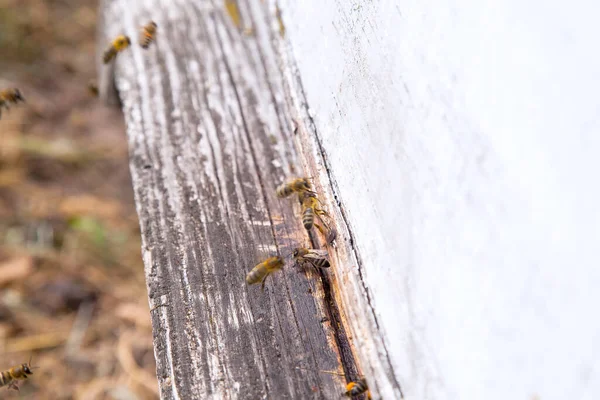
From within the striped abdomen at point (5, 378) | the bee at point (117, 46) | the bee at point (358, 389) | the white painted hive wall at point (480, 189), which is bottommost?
the bee at point (358, 389)

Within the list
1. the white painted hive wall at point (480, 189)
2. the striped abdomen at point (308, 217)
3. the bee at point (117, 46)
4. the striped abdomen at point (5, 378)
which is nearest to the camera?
the white painted hive wall at point (480, 189)

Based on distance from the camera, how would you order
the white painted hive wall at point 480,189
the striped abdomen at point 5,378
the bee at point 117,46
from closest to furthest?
the white painted hive wall at point 480,189, the striped abdomen at point 5,378, the bee at point 117,46

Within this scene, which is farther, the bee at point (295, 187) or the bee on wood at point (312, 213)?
the bee at point (295, 187)

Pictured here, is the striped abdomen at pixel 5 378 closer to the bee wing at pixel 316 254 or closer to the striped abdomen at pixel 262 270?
the striped abdomen at pixel 262 270

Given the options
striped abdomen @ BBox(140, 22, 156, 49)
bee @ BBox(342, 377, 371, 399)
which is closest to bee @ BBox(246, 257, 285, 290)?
bee @ BBox(342, 377, 371, 399)

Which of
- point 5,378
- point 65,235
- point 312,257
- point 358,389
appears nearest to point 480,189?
point 358,389

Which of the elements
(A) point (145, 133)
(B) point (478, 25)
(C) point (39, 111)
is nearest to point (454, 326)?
(B) point (478, 25)

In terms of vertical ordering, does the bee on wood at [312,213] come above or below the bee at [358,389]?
above

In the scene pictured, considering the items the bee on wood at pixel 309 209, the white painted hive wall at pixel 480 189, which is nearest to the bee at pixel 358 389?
the white painted hive wall at pixel 480 189
